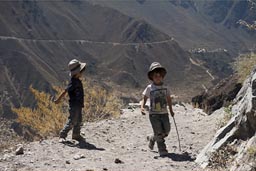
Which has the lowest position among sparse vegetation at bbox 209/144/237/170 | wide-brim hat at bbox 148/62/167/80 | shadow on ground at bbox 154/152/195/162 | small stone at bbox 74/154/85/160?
small stone at bbox 74/154/85/160

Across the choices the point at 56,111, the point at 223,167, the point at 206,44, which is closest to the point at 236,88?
the point at 56,111

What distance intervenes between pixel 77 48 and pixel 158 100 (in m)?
116

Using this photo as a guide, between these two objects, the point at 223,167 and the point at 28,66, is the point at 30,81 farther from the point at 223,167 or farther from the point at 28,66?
the point at 223,167

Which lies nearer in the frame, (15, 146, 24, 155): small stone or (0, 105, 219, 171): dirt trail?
(0, 105, 219, 171): dirt trail

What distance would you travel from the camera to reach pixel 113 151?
796cm

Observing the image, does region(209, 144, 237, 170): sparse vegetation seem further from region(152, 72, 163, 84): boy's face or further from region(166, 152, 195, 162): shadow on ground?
region(152, 72, 163, 84): boy's face

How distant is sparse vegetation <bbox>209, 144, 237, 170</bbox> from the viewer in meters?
6.09

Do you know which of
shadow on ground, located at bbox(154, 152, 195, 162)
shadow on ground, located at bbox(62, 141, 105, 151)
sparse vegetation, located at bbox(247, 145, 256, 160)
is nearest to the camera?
sparse vegetation, located at bbox(247, 145, 256, 160)

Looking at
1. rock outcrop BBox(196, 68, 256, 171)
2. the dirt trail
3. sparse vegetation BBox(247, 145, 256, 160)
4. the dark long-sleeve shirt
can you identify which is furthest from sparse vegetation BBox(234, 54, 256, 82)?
sparse vegetation BBox(247, 145, 256, 160)

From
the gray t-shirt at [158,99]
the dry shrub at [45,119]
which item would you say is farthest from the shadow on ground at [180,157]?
the dry shrub at [45,119]

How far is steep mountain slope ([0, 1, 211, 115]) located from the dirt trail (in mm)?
62687

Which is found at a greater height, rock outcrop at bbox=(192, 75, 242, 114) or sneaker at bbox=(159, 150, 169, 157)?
rock outcrop at bbox=(192, 75, 242, 114)

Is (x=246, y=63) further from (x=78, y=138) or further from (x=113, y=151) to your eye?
(x=78, y=138)

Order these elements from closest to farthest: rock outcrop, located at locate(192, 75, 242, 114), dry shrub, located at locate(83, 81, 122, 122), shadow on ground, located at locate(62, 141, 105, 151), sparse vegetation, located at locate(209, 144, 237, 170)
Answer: sparse vegetation, located at locate(209, 144, 237, 170) → shadow on ground, located at locate(62, 141, 105, 151) → rock outcrop, located at locate(192, 75, 242, 114) → dry shrub, located at locate(83, 81, 122, 122)
